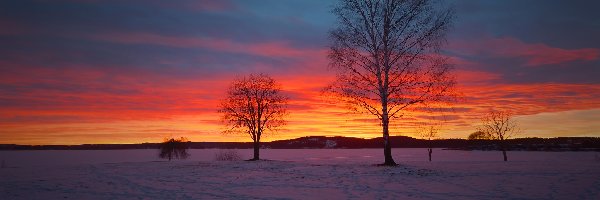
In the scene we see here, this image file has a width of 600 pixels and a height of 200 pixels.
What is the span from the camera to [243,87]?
51844 millimetres

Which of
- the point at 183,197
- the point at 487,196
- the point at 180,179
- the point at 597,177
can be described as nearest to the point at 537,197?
the point at 487,196

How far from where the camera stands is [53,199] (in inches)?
661

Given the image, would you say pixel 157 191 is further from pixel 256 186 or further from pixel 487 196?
pixel 487 196

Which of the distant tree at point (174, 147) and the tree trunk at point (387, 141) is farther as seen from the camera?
the distant tree at point (174, 147)

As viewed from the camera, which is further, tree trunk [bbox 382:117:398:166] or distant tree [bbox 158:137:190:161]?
distant tree [bbox 158:137:190:161]

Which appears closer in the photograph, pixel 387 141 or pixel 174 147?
pixel 387 141

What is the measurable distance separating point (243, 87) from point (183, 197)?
3566 cm

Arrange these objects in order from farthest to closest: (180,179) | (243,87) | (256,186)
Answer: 1. (243,87)
2. (180,179)
3. (256,186)

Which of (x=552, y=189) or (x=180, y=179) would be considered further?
(x=180, y=179)

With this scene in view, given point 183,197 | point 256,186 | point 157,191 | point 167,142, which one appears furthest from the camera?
point 167,142

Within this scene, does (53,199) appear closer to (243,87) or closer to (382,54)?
→ (382,54)

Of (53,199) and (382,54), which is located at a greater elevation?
(382,54)

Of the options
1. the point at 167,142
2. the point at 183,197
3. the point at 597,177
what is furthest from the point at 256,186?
the point at 167,142

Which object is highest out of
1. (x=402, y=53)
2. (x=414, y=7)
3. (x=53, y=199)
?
(x=414, y=7)
